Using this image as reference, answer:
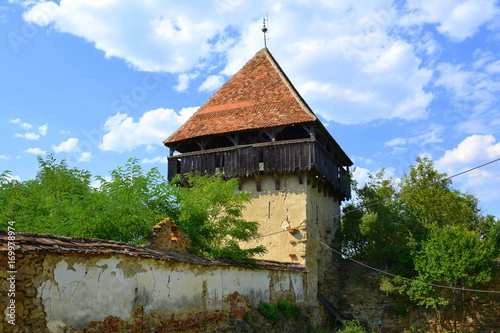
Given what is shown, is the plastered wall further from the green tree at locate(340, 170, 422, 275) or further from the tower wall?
the green tree at locate(340, 170, 422, 275)

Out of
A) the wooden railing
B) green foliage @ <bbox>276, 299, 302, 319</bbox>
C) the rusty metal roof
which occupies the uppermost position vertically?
the wooden railing

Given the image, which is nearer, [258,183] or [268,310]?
[268,310]

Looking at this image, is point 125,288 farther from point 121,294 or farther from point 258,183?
point 258,183

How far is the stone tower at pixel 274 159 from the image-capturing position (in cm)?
1794

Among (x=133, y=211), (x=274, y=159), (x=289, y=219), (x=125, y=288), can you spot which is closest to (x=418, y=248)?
(x=289, y=219)

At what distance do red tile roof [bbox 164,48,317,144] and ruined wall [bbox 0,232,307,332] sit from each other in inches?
331

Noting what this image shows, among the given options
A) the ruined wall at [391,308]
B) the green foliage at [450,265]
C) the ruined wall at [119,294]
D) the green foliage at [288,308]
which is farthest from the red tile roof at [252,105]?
the ruined wall at [119,294]

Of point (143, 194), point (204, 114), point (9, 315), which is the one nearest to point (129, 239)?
point (143, 194)

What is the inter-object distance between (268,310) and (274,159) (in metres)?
7.11

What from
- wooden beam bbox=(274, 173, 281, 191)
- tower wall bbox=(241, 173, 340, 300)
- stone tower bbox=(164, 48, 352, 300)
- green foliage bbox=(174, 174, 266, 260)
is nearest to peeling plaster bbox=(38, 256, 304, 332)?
green foliage bbox=(174, 174, 266, 260)

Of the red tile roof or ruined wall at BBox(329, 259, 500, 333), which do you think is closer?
ruined wall at BBox(329, 259, 500, 333)

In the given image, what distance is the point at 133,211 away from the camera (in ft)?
37.7

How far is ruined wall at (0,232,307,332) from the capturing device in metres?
6.02

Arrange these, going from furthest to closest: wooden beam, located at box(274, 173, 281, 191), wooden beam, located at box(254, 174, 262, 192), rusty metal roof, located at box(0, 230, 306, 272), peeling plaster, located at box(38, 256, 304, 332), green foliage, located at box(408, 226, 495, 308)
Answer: wooden beam, located at box(254, 174, 262, 192) → wooden beam, located at box(274, 173, 281, 191) → green foliage, located at box(408, 226, 495, 308) → peeling plaster, located at box(38, 256, 304, 332) → rusty metal roof, located at box(0, 230, 306, 272)
